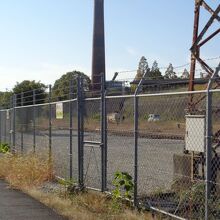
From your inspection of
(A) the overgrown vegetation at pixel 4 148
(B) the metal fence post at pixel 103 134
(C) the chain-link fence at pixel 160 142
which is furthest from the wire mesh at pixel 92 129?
(A) the overgrown vegetation at pixel 4 148

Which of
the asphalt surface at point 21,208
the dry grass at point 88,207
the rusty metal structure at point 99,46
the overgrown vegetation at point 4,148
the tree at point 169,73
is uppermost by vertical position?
the rusty metal structure at point 99,46

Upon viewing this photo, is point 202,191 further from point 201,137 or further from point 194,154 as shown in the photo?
point 194,154

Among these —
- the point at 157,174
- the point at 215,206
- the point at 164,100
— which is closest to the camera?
the point at 215,206

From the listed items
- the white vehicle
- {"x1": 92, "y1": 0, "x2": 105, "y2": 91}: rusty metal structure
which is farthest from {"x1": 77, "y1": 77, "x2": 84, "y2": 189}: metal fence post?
{"x1": 92, "y1": 0, "x2": 105, "y2": 91}: rusty metal structure

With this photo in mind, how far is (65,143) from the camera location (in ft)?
49.7

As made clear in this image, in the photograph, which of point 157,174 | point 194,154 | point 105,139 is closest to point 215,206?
point 194,154

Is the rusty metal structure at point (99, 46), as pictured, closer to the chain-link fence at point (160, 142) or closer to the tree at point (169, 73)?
the chain-link fence at point (160, 142)

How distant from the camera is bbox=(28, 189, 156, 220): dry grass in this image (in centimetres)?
859

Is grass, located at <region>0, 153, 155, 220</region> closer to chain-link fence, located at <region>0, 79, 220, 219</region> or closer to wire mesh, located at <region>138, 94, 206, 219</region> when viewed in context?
chain-link fence, located at <region>0, 79, 220, 219</region>

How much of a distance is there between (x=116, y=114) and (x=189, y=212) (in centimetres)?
323

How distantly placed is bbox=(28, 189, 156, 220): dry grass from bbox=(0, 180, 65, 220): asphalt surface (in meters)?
0.19

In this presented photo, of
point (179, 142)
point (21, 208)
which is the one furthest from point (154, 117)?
point (21, 208)

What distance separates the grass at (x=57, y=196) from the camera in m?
8.84

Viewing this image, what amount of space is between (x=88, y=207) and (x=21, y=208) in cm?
156
